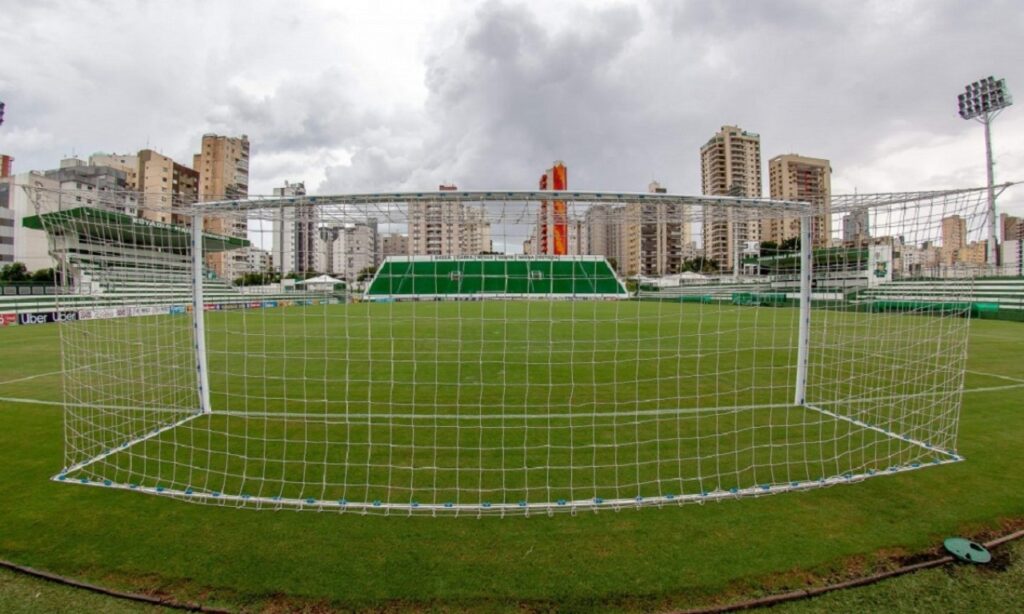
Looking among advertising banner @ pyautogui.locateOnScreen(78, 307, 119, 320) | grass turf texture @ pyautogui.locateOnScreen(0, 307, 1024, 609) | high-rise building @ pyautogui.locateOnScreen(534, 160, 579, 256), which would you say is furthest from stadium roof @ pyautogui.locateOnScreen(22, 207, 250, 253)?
high-rise building @ pyautogui.locateOnScreen(534, 160, 579, 256)

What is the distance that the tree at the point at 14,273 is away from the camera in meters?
37.5

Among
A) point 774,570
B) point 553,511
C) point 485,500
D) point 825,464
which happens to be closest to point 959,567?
point 774,570

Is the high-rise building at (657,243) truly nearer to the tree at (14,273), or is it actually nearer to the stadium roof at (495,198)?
the stadium roof at (495,198)

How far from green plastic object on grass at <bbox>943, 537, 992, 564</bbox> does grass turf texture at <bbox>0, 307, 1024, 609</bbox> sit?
0.10 m

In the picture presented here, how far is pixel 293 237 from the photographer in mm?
5039

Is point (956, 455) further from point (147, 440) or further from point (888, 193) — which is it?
point (147, 440)

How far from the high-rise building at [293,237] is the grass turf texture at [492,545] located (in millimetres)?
2469

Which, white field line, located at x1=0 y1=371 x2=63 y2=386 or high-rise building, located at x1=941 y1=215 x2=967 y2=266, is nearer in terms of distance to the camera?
high-rise building, located at x1=941 y1=215 x2=967 y2=266

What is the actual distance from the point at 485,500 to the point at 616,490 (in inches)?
41.4

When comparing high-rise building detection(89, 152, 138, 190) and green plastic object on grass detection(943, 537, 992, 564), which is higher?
high-rise building detection(89, 152, 138, 190)

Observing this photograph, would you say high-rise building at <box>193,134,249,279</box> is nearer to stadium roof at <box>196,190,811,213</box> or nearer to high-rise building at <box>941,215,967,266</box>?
stadium roof at <box>196,190,811,213</box>

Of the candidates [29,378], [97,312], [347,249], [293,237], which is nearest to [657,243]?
[347,249]

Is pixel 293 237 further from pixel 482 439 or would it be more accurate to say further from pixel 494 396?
pixel 494 396

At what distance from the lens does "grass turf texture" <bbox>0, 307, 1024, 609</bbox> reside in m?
2.58
